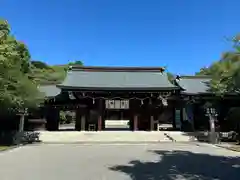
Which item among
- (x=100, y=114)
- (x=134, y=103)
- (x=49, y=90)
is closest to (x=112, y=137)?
(x=100, y=114)

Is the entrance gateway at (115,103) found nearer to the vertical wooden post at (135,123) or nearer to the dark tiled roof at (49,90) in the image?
the vertical wooden post at (135,123)

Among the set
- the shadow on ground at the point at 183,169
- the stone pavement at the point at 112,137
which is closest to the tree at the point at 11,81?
A: the stone pavement at the point at 112,137

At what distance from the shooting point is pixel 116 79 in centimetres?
3159

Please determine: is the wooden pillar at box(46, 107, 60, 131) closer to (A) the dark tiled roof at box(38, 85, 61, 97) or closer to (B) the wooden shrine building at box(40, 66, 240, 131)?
(B) the wooden shrine building at box(40, 66, 240, 131)

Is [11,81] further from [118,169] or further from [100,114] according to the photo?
[100,114]

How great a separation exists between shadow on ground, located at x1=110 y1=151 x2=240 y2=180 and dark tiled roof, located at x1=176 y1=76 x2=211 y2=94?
53.9ft

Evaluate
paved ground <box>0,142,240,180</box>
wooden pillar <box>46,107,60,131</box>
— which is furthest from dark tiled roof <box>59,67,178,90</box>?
paved ground <box>0,142,240,180</box>

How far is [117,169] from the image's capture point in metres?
9.84

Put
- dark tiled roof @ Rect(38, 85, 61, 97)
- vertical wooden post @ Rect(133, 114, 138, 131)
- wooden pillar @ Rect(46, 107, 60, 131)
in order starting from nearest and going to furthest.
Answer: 1. vertical wooden post @ Rect(133, 114, 138, 131)
2. wooden pillar @ Rect(46, 107, 60, 131)
3. dark tiled roof @ Rect(38, 85, 61, 97)

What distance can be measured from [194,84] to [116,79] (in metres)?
8.25

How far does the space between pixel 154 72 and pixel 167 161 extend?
22439mm

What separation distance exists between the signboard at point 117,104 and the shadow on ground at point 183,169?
16.4m

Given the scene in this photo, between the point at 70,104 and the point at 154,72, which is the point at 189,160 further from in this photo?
the point at 154,72

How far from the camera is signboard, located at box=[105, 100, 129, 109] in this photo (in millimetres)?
28638
